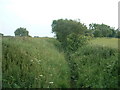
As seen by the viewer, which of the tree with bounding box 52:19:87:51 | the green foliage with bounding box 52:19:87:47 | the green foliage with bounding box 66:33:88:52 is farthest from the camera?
the green foliage with bounding box 52:19:87:47

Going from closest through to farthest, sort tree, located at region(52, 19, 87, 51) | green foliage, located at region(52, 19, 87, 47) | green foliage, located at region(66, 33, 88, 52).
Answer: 1. green foliage, located at region(66, 33, 88, 52)
2. tree, located at region(52, 19, 87, 51)
3. green foliage, located at region(52, 19, 87, 47)

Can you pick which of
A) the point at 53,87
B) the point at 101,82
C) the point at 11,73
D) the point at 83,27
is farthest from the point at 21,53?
the point at 83,27

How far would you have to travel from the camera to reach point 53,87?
575 centimetres

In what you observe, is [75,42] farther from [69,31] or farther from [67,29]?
[67,29]

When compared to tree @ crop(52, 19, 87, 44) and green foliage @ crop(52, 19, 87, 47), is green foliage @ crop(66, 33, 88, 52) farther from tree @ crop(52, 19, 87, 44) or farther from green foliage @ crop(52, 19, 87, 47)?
tree @ crop(52, 19, 87, 44)

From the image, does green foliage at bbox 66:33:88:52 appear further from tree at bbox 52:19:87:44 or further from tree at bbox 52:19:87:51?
tree at bbox 52:19:87:44

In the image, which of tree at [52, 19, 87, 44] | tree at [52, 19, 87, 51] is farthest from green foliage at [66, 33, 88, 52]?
tree at [52, 19, 87, 44]

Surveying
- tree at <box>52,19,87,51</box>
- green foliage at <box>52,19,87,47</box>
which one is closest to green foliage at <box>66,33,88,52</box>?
tree at <box>52,19,87,51</box>

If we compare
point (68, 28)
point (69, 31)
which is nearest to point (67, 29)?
point (68, 28)

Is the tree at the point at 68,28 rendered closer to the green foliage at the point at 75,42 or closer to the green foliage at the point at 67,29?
the green foliage at the point at 67,29

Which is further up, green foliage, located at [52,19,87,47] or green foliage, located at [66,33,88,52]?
green foliage, located at [52,19,87,47]

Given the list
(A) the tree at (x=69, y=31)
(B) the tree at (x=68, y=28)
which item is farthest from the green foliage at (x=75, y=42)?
(B) the tree at (x=68, y=28)

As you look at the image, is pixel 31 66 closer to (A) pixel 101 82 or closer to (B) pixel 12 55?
(B) pixel 12 55

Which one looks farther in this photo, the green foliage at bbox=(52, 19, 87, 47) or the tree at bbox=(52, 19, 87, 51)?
the green foliage at bbox=(52, 19, 87, 47)
